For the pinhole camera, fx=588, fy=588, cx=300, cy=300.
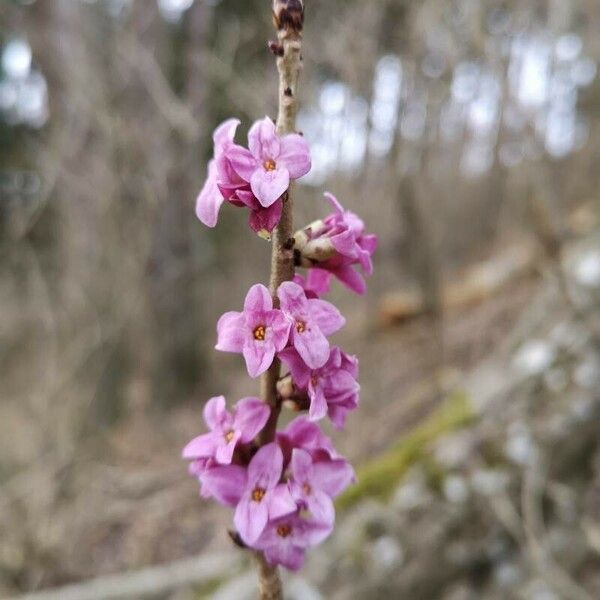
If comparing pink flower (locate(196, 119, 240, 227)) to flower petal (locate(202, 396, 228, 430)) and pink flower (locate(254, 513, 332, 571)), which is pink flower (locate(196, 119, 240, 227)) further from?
pink flower (locate(254, 513, 332, 571))

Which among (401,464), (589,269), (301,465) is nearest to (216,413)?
(301,465)

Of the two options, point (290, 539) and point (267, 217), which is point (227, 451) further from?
point (267, 217)

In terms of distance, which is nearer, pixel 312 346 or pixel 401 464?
pixel 312 346

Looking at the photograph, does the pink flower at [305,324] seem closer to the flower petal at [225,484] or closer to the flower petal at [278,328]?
the flower petal at [278,328]

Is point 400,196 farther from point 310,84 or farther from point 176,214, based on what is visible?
Answer: point 176,214

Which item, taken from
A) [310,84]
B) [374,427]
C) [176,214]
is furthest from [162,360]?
[310,84]

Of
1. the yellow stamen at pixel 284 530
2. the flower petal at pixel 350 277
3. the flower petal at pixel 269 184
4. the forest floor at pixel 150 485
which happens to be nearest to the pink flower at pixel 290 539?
the yellow stamen at pixel 284 530
